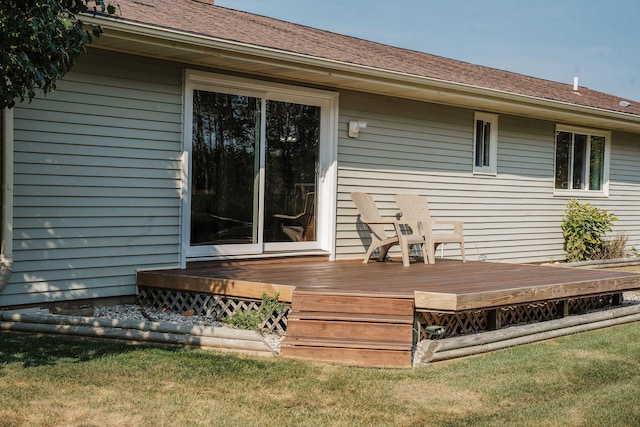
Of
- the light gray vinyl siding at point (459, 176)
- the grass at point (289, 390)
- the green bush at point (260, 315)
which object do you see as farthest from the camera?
the light gray vinyl siding at point (459, 176)

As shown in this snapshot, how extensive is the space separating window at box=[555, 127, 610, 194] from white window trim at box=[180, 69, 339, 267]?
5.06 m

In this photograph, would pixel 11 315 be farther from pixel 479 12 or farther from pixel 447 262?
pixel 479 12

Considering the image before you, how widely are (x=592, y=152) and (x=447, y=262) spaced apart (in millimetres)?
5323

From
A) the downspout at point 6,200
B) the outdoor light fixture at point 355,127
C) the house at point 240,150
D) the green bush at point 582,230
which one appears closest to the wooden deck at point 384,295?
the house at point 240,150

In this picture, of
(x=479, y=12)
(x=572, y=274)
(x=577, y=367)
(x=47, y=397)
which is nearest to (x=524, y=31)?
(x=479, y=12)

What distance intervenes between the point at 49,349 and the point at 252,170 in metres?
3.39

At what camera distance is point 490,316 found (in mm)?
6223

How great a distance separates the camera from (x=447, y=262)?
859 centimetres

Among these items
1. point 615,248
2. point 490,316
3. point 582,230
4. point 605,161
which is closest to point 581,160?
point 605,161

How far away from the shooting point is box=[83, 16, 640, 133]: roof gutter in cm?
605

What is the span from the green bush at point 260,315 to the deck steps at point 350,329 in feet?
0.97

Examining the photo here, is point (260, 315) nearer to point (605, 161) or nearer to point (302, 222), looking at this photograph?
point (302, 222)

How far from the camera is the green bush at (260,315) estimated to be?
5703 millimetres

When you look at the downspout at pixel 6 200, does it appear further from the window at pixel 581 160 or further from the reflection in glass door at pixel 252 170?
the window at pixel 581 160
